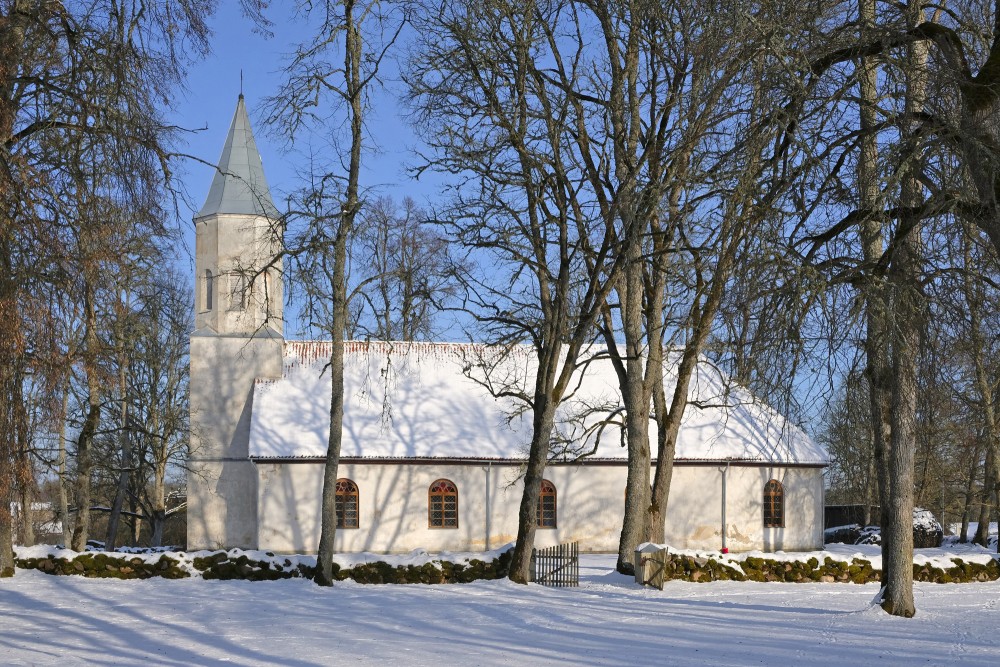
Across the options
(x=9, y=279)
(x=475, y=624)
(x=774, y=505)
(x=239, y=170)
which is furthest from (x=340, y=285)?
(x=774, y=505)

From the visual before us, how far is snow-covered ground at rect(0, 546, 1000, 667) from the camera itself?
38.9 ft

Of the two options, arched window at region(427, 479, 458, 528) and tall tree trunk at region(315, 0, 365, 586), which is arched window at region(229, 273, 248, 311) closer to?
tall tree trunk at region(315, 0, 365, 586)

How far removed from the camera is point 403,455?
32.1m

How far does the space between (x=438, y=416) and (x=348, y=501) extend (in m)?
3.90

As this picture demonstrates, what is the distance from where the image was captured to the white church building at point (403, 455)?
3206 cm

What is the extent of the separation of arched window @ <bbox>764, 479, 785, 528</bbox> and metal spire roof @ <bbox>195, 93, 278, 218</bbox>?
18.6 meters

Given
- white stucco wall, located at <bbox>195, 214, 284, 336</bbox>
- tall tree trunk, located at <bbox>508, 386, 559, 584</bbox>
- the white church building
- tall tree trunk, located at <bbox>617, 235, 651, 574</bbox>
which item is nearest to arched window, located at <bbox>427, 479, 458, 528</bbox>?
the white church building

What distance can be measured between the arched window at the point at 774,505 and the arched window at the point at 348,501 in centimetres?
1282

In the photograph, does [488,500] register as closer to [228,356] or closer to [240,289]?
[228,356]

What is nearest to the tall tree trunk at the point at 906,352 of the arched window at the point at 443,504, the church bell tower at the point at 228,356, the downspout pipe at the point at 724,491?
the downspout pipe at the point at 724,491

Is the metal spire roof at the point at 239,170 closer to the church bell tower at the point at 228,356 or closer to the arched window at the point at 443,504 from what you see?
the church bell tower at the point at 228,356

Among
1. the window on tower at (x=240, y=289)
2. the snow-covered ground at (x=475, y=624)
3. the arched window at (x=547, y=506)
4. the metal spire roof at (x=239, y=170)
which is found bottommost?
the snow-covered ground at (x=475, y=624)

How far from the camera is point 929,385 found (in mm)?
11195

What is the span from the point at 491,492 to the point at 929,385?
2233cm
